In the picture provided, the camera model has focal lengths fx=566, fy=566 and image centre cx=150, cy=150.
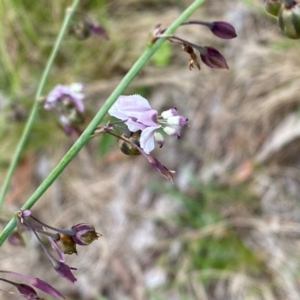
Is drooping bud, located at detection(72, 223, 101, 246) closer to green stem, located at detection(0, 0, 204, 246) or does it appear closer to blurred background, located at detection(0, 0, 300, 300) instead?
green stem, located at detection(0, 0, 204, 246)

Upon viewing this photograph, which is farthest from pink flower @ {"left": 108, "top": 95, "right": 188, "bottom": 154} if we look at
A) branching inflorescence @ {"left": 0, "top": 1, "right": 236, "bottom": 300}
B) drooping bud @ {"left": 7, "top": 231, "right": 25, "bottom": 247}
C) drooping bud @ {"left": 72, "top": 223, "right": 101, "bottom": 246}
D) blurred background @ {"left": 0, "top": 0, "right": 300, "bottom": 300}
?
blurred background @ {"left": 0, "top": 0, "right": 300, "bottom": 300}

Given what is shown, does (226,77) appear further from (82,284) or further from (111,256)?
(82,284)

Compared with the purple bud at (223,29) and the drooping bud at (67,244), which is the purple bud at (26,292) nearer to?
the drooping bud at (67,244)

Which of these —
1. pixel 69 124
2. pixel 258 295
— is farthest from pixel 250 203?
pixel 69 124

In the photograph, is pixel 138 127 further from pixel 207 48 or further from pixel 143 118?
pixel 207 48

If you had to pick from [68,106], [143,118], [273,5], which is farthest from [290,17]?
[68,106]

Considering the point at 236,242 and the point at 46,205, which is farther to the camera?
the point at 46,205
